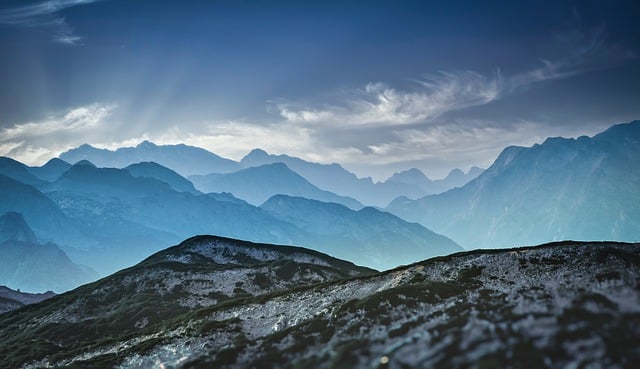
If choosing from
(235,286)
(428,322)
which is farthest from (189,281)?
(428,322)

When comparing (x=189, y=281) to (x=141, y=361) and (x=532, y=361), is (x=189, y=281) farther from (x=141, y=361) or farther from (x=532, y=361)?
(x=532, y=361)

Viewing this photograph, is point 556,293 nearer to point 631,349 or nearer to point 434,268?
point 631,349

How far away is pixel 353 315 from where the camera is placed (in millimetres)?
51406

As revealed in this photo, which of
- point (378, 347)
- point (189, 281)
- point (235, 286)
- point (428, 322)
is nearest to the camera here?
point (378, 347)

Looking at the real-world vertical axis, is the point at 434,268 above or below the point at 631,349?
above

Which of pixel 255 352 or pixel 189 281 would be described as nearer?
pixel 255 352

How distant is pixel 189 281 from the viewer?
398 ft

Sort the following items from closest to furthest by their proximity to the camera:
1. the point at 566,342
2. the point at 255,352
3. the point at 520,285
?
1. the point at 566,342
2. the point at 255,352
3. the point at 520,285

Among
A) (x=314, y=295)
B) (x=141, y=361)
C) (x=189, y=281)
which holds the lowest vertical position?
(x=141, y=361)

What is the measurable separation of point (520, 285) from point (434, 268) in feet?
55.0

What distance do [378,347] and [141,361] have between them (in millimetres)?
36715

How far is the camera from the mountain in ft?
74.7

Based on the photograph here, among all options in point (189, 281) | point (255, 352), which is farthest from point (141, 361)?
point (189, 281)

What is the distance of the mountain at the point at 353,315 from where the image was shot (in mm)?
22781
